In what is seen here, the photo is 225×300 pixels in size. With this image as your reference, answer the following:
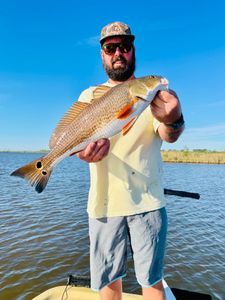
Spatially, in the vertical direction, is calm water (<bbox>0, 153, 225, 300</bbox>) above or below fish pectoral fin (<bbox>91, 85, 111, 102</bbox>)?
below

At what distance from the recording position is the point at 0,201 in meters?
15.7

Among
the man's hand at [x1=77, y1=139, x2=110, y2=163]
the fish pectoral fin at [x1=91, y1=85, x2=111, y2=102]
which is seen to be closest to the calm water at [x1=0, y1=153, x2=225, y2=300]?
the man's hand at [x1=77, y1=139, x2=110, y2=163]

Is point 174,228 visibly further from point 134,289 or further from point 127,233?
point 127,233

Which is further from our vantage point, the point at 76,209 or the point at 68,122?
the point at 76,209

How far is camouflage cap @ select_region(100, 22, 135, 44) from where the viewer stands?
3.34 m

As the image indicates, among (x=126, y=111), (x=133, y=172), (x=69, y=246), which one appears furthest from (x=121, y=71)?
(x=69, y=246)

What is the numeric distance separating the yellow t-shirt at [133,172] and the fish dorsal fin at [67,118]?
0.49m

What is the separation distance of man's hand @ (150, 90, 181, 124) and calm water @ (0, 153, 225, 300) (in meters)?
5.28

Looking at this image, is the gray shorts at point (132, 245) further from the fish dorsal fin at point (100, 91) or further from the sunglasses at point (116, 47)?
the sunglasses at point (116, 47)

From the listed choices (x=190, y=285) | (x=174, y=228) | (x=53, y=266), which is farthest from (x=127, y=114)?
(x=174, y=228)

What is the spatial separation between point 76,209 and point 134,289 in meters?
7.70

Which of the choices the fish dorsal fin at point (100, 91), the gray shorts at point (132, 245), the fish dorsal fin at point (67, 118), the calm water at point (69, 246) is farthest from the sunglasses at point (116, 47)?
the calm water at point (69, 246)

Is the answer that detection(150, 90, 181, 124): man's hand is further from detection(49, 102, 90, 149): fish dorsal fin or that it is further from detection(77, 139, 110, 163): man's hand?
detection(49, 102, 90, 149): fish dorsal fin

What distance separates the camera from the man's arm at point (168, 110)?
2750 mm
